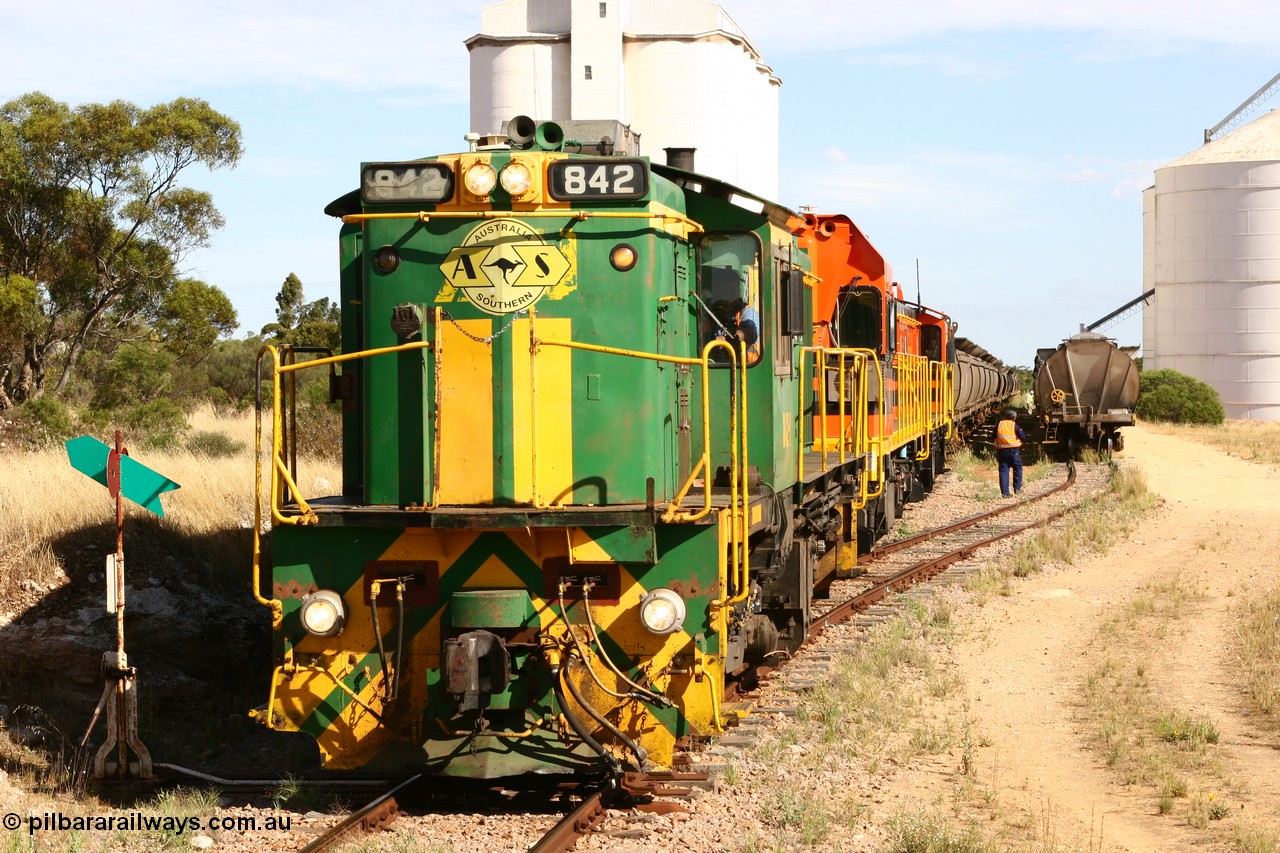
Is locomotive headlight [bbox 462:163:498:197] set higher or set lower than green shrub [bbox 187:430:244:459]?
higher

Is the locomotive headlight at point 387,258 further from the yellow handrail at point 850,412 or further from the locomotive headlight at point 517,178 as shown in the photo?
the yellow handrail at point 850,412

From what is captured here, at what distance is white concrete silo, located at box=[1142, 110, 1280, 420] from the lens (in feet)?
189

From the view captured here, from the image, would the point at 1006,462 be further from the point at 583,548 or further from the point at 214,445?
the point at 583,548

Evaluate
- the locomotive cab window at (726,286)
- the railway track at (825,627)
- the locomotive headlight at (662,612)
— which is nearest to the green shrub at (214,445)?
the railway track at (825,627)

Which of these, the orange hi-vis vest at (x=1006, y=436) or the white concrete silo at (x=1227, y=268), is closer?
the orange hi-vis vest at (x=1006, y=436)

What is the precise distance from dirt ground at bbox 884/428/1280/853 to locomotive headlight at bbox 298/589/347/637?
309cm

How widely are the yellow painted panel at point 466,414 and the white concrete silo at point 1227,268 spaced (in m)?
57.3

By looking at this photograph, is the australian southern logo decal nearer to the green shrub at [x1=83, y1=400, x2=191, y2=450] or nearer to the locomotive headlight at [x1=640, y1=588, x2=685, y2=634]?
the locomotive headlight at [x1=640, y1=588, x2=685, y2=634]

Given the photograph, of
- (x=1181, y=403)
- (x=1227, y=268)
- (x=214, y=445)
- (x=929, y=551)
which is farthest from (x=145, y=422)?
(x=1227, y=268)

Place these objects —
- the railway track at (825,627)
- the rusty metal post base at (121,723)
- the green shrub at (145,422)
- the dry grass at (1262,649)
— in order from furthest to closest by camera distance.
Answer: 1. the green shrub at (145,422)
2. the dry grass at (1262,649)
3. the rusty metal post base at (121,723)
4. the railway track at (825,627)

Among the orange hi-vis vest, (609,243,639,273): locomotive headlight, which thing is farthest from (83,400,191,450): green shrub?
(609,243,639,273): locomotive headlight

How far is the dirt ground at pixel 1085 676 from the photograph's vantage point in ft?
23.6

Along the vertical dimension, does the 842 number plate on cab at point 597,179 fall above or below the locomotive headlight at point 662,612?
above

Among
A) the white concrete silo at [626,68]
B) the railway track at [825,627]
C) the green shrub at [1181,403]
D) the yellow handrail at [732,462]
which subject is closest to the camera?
the railway track at [825,627]
